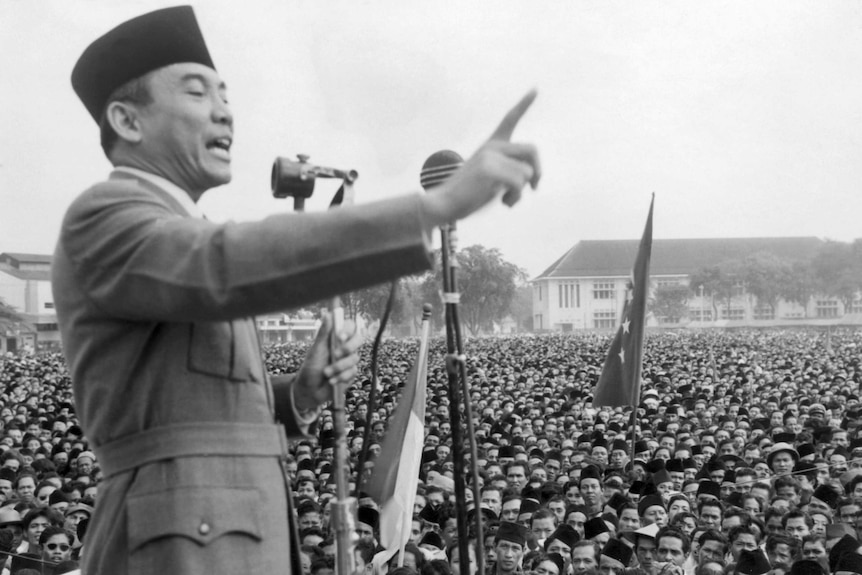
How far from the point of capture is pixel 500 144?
154 cm

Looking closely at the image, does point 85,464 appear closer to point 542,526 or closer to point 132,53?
point 542,526

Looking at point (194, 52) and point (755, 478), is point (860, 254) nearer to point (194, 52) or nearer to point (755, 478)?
point (755, 478)

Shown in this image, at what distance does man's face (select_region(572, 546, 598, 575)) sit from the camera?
7.47 metres

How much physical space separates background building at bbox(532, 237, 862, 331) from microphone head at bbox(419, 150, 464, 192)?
101210mm

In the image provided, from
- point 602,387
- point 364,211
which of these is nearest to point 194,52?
point 364,211

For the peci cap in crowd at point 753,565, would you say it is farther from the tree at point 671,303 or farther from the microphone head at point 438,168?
the tree at point 671,303

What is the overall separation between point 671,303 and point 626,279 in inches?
300

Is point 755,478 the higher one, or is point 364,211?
point 364,211

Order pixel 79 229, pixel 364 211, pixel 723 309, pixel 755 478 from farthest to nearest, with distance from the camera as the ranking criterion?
pixel 723 309, pixel 755 478, pixel 79 229, pixel 364 211

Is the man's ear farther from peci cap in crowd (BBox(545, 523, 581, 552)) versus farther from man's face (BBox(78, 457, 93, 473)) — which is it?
man's face (BBox(78, 457, 93, 473))

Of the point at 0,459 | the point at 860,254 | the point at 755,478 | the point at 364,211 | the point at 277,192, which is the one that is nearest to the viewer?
the point at 364,211

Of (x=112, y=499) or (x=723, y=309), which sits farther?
(x=723, y=309)

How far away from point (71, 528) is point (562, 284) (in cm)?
10336

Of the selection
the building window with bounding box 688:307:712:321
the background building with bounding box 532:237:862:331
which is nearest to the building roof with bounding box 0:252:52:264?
the background building with bounding box 532:237:862:331
